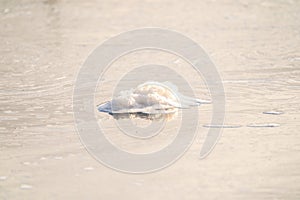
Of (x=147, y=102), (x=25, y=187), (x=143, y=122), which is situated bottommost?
(x=25, y=187)

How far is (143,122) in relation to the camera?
12.5ft

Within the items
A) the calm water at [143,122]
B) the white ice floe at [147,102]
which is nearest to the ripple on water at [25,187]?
the calm water at [143,122]

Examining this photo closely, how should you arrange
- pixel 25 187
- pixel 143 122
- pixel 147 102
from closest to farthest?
pixel 25 187, pixel 143 122, pixel 147 102

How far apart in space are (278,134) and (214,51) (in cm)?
195

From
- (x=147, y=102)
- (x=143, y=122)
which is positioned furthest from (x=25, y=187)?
(x=147, y=102)

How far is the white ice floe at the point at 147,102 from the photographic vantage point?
397cm

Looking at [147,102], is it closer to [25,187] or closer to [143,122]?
[143,122]

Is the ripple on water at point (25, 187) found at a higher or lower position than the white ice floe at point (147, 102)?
lower

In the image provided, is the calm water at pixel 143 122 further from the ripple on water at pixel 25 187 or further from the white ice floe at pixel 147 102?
the white ice floe at pixel 147 102

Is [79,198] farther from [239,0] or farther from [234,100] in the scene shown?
[239,0]

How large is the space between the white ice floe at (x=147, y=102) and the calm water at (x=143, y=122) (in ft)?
0.45

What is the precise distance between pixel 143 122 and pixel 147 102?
0.23 m

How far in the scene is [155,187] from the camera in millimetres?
2955

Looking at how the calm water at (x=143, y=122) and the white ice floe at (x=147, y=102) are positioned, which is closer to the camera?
the calm water at (x=143, y=122)
